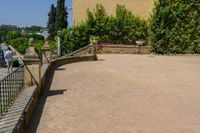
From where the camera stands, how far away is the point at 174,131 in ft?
27.2

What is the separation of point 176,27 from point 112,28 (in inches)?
211

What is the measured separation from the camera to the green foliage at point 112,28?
33688 mm

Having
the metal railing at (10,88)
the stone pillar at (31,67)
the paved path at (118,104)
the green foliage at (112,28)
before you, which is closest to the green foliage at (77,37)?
the green foliage at (112,28)

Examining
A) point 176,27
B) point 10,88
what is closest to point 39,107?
point 10,88

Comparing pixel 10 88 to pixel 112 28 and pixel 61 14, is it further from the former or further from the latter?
pixel 61 14

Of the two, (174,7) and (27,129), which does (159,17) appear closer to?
(174,7)

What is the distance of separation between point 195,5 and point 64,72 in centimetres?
1688

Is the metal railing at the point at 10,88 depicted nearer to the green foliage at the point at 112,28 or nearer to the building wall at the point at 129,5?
the green foliage at the point at 112,28

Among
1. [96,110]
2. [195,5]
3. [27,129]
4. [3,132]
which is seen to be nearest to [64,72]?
[96,110]

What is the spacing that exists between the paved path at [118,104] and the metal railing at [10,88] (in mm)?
658

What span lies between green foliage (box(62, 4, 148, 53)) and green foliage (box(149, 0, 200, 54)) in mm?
2078

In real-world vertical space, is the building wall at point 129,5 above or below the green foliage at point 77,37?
above

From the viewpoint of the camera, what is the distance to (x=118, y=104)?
424 inches

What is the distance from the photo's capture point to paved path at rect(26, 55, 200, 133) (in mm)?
8578
